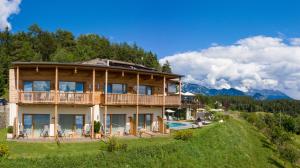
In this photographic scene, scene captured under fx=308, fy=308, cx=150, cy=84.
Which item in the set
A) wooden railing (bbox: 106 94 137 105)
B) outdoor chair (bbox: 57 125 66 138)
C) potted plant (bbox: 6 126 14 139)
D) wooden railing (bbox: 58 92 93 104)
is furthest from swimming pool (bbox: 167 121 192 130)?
potted plant (bbox: 6 126 14 139)

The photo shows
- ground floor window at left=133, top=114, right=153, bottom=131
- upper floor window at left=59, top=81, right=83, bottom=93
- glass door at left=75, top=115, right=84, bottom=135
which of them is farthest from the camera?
ground floor window at left=133, top=114, right=153, bottom=131

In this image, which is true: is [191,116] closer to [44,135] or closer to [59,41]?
[44,135]

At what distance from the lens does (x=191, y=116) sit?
2296 inches

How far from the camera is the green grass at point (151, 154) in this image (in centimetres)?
1777

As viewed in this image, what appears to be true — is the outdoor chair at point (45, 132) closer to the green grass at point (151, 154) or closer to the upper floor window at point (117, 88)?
the green grass at point (151, 154)

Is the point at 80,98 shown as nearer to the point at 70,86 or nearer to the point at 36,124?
the point at 70,86

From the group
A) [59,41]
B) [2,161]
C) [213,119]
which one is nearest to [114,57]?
[59,41]

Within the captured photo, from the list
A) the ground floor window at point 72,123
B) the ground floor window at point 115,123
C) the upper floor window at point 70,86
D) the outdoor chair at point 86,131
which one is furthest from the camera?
the ground floor window at point 115,123

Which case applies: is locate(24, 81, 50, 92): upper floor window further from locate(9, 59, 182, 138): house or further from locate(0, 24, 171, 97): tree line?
locate(0, 24, 171, 97): tree line

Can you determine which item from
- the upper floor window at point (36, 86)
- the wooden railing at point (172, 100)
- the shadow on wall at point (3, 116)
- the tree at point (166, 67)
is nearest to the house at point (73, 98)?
the upper floor window at point (36, 86)

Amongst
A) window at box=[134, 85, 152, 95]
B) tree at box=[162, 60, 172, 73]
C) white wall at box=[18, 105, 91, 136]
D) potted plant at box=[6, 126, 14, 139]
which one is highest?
tree at box=[162, 60, 172, 73]

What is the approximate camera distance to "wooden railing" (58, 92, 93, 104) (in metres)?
26.2

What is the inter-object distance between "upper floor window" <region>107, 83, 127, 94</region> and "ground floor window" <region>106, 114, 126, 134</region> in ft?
7.94

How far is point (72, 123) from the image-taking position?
28516 millimetres
